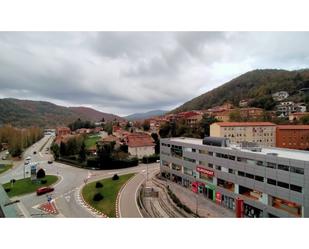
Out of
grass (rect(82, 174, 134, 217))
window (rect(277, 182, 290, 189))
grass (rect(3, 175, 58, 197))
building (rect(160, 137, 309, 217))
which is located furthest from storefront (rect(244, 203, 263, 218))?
grass (rect(3, 175, 58, 197))

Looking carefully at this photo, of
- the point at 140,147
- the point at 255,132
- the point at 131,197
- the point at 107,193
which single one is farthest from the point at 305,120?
the point at 107,193

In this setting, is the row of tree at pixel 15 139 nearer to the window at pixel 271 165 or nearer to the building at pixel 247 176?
the building at pixel 247 176

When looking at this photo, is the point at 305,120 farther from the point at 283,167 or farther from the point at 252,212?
the point at 283,167

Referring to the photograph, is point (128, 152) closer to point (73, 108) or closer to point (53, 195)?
point (53, 195)

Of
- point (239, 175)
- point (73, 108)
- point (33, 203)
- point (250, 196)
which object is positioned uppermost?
point (73, 108)

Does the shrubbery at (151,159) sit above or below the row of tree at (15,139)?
below

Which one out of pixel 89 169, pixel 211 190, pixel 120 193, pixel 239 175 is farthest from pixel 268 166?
pixel 89 169

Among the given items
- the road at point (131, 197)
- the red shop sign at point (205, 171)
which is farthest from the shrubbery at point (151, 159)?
the red shop sign at point (205, 171)
